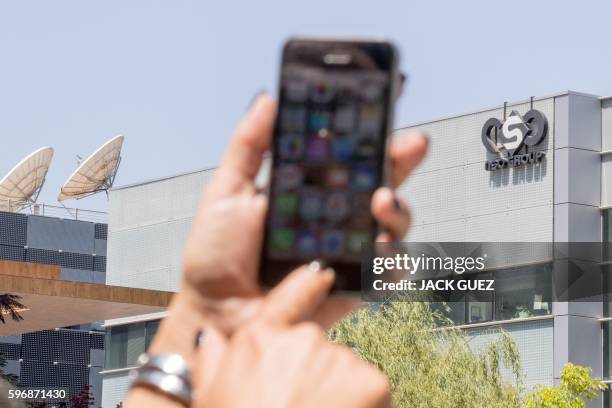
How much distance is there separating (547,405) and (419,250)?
9674 millimetres

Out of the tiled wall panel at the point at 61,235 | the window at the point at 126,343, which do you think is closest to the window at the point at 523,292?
the window at the point at 126,343

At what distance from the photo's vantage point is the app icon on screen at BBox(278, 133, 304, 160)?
2.31m

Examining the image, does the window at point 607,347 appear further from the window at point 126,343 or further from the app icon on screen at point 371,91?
the app icon on screen at point 371,91

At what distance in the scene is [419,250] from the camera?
3962 centimetres

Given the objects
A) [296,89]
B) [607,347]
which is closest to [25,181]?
[607,347]

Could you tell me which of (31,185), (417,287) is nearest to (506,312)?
(417,287)

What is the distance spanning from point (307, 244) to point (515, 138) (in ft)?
121

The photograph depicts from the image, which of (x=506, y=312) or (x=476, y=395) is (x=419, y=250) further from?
(x=476, y=395)

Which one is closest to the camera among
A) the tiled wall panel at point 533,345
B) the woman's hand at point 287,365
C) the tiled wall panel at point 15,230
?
the woman's hand at point 287,365

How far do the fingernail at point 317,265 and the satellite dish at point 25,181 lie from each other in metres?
64.3

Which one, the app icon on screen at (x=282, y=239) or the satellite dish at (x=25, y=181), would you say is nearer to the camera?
the app icon on screen at (x=282, y=239)

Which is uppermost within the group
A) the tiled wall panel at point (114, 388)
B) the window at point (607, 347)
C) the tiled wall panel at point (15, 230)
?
the tiled wall panel at point (15, 230)

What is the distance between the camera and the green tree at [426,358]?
2938cm

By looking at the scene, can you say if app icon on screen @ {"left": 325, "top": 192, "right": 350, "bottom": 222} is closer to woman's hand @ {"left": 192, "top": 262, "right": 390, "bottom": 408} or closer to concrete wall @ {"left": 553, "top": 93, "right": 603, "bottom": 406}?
woman's hand @ {"left": 192, "top": 262, "right": 390, "bottom": 408}
